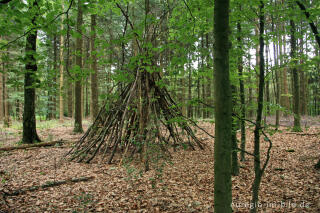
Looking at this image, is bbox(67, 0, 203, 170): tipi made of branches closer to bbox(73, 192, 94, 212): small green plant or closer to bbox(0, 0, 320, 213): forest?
bbox(0, 0, 320, 213): forest

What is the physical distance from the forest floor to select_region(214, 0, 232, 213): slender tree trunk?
130 centimetres

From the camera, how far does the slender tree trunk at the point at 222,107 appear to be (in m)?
1.54

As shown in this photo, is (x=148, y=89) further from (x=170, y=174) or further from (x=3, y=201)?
(x=3, y=201)

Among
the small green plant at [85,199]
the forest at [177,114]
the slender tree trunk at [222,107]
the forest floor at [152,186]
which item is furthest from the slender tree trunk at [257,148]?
the small green plant at [85,199]

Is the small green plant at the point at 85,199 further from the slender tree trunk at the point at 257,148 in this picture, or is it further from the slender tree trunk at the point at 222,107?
the slender tree trunk at the point at 257,148

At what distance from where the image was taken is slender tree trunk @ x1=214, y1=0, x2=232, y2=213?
1540 mm

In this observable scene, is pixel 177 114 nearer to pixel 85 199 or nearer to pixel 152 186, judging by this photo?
pixel 152 186

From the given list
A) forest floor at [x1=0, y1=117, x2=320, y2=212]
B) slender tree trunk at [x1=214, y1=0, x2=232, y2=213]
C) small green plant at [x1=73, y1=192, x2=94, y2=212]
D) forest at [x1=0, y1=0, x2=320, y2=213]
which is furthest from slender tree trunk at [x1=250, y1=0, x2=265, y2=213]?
small green plant at [x1=73, y1=192, x2=94, y2=212]

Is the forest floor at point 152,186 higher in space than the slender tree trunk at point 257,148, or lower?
lower

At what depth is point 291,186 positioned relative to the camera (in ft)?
11.9

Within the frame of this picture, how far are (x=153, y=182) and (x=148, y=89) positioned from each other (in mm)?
2576

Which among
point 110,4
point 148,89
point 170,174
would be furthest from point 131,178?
point 110,4

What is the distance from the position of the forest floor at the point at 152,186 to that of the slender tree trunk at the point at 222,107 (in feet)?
4.27

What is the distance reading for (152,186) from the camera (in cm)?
345
